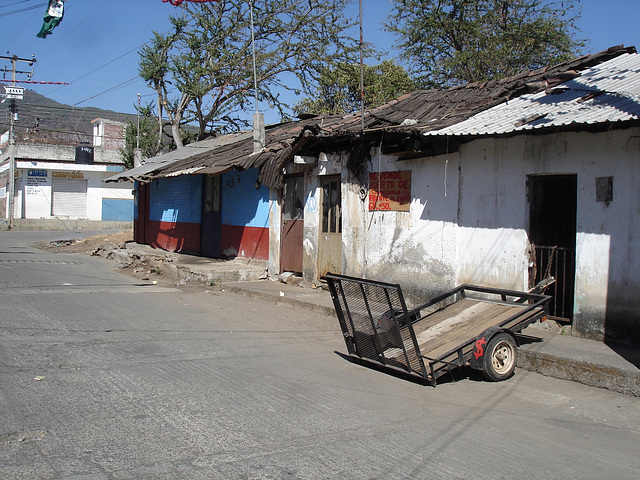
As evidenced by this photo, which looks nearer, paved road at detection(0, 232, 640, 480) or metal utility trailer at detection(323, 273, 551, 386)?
paved road at detection(0, 232, 640, 480)

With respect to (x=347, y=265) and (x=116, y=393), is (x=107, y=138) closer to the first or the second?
(x=347, y=265)

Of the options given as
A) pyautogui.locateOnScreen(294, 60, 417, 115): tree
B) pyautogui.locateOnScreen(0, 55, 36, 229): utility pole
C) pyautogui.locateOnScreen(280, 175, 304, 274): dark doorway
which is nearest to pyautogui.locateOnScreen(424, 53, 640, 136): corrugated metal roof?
pyautogui.locateOnScreen(280, 175, 304, 274): dark doorway

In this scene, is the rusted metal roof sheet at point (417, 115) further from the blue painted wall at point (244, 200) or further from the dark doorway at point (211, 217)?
the dark doorway at point (211, 217)

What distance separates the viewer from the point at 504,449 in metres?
4.18

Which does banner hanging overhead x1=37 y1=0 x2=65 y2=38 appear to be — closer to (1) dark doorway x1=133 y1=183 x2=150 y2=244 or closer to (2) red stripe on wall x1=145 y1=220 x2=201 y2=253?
(2) red stripe on wall x1=145 y1=220 x2=201 y2=253

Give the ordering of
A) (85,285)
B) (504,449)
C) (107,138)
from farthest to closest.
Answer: (107,138) < (85,285) < (504,449)

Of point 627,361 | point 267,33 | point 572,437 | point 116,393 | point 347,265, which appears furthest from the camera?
point 267,33

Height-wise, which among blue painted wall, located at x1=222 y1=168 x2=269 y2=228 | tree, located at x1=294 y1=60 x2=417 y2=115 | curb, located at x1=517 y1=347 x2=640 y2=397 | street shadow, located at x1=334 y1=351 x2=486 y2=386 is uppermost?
tree, located at x1=294 y1=60 x2=417 y2=115

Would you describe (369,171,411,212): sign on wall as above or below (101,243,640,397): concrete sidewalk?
above

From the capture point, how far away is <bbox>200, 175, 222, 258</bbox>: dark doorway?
16562 mm

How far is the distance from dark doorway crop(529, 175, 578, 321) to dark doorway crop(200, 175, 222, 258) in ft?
32.8

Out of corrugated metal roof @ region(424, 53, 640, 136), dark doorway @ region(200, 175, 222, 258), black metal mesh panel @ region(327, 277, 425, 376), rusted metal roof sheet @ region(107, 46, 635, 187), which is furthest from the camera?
dark doorway @ region(200, 175, 222, 258)

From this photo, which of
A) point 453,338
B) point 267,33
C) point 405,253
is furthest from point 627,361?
point 267,33

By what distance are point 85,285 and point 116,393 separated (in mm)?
8341
